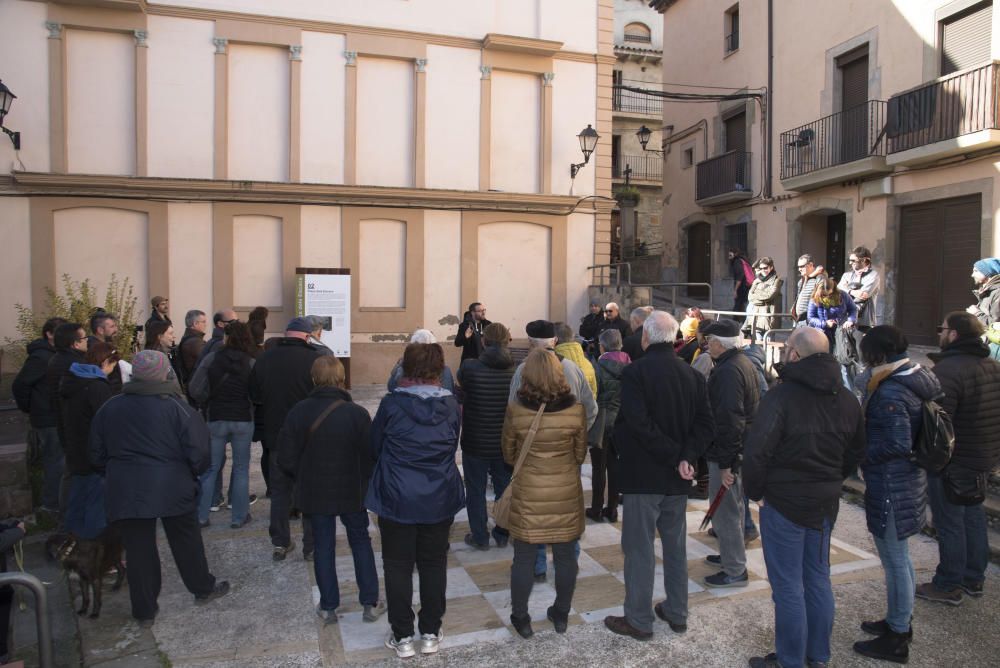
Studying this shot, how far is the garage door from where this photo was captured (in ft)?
41.4

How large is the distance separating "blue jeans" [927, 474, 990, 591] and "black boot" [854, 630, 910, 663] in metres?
0.89

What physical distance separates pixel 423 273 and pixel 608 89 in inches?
223

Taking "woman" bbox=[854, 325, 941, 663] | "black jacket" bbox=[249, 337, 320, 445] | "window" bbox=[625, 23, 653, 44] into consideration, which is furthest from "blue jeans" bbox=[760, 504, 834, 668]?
"window" bbox=[625, 23, 653, 44]

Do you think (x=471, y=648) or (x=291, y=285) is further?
(x=291, y=285)

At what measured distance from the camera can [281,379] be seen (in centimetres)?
533

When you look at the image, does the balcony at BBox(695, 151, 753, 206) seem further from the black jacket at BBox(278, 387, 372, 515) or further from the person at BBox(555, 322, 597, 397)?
the black jacket at BBox(278, 387, 372, 515)

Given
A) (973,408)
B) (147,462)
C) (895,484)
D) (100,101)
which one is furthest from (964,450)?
(100,101)

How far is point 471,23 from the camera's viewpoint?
14.2 metres

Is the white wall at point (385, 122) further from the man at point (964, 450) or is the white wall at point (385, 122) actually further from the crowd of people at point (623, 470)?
the man at point (964, 450)

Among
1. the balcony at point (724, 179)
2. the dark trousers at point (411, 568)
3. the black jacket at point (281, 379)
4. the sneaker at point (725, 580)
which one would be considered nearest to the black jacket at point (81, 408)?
the black jacket at point (281, 379)

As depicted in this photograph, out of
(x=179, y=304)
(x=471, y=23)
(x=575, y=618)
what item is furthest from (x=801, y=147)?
(x=575, y=618)

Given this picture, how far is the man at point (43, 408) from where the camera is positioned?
19.4 feet

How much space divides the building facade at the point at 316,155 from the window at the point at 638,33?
17.3 m

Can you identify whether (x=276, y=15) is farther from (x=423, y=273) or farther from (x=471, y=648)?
(x=471, y=648)
